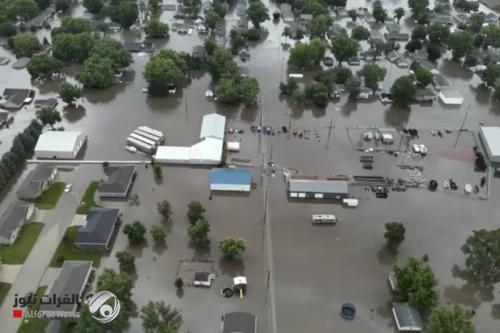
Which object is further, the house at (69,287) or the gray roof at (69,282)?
the gray roof at (69,282)

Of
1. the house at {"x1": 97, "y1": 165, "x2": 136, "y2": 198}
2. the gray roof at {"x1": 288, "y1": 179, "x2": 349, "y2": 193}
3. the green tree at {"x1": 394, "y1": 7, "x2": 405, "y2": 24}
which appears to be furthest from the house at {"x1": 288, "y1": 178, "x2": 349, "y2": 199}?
the green tree at {"x1": 394, "y1": 7, "x2": 405, "y2": 24}

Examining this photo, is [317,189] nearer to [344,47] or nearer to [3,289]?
[3,289]

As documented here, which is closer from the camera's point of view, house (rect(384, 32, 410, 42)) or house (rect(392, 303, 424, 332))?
house (rect(392, 303, 424, 332))

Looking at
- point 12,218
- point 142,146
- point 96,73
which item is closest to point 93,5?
point 96,73

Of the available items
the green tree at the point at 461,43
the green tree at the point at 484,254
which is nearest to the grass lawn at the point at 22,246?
the green tree at the point at 484,254

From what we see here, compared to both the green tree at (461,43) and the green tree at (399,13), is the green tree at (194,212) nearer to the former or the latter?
the green tree at (461,43)

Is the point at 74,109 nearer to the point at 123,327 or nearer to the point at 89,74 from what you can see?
the point at 89,74

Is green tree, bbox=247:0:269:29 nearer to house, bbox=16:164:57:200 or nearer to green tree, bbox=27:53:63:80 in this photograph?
green tree, bbox=27:53:63:80
